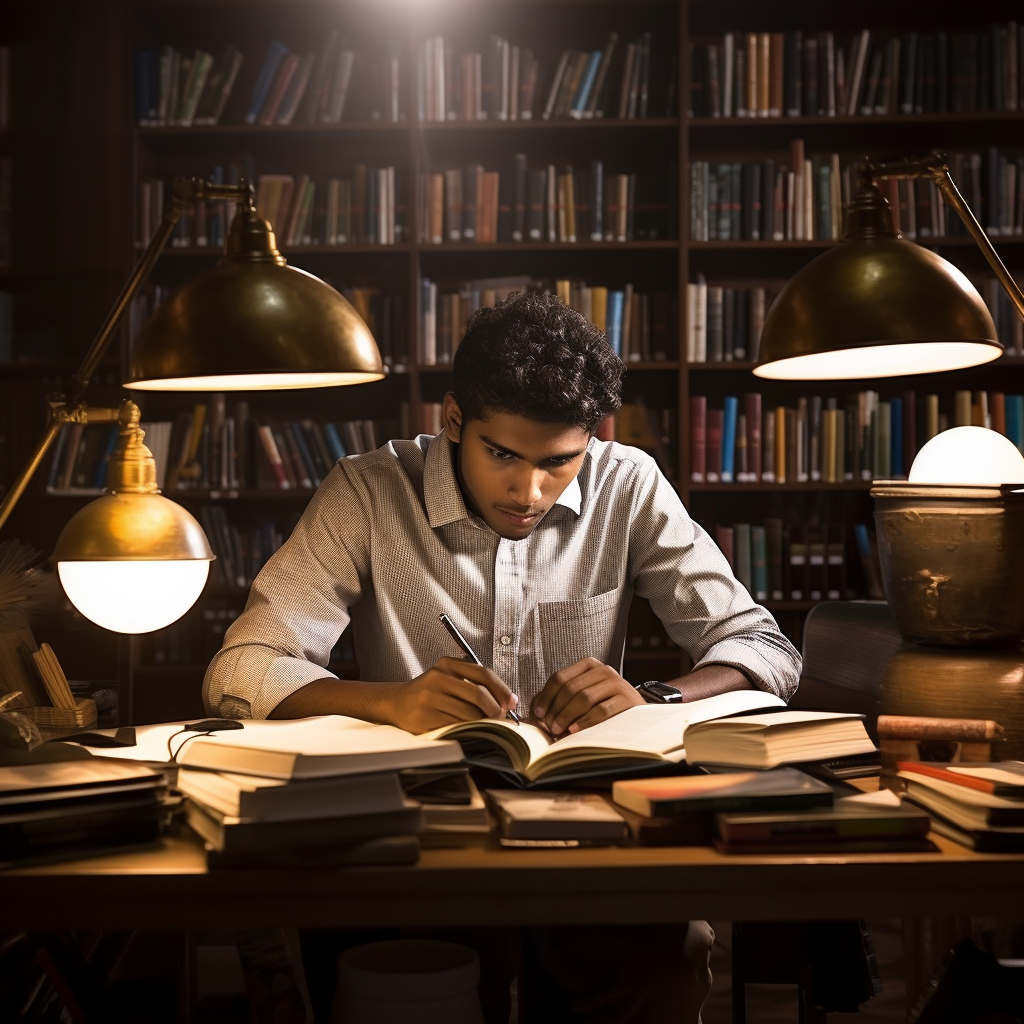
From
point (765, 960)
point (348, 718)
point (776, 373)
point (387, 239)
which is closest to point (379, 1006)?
point (348, 718)

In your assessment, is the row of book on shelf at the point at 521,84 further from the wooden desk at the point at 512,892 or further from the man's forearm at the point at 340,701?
the wooden desk at the point at 512,892

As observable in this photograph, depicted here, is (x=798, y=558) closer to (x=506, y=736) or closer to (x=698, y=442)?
(x=698, y=442)

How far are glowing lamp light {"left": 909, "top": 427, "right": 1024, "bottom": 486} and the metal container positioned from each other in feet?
0.91

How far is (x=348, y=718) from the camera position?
4.11 ft

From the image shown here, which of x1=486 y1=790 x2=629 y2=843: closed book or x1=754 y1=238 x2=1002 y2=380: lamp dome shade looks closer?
x1=486 y1=790 x2=629 y2=843: closed book

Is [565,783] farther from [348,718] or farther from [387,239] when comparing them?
[387,239]

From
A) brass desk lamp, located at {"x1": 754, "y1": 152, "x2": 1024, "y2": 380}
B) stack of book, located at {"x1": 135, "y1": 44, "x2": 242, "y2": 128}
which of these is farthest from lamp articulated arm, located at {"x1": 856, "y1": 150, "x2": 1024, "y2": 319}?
stack of book, located at {"x1": 135, "y1": 44, "x2": 242, "y2": 128}

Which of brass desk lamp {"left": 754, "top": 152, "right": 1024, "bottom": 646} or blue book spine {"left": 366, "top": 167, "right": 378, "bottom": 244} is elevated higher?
blue book spine {"left": 366, "top": 167, "right": 378, "bottom": 244}

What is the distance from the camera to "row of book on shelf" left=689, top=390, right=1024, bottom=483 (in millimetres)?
3342

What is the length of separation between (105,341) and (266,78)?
2.26 metres

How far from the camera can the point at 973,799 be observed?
0.87 meters

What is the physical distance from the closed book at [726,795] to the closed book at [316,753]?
167 mm

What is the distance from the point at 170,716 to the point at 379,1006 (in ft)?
9.33

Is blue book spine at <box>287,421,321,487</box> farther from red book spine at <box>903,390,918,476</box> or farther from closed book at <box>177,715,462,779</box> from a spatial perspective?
closed book at <box>177,715,462,779</box>
